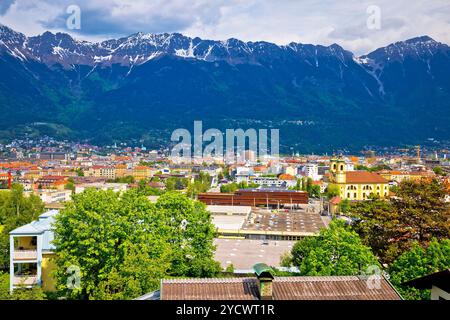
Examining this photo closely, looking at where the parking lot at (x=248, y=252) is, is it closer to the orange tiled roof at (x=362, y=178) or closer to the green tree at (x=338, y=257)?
the green tree at (x=338, y=257)

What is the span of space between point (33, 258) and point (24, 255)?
0.66 feet

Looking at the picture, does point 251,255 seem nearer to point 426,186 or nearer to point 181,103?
point 426,186

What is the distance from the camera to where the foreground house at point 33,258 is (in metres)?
9.48

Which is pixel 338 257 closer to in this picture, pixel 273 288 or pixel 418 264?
pixel 418 264

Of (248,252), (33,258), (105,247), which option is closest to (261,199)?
(248,252)

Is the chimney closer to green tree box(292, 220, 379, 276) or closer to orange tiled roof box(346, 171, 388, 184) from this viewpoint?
green tree box(292, 220, 379, 276)

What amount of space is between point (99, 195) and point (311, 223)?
1931 cm

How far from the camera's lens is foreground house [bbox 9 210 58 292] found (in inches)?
373

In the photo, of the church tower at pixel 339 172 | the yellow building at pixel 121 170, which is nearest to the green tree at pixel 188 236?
the church tower at pixel 339 172

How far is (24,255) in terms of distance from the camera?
377 inches

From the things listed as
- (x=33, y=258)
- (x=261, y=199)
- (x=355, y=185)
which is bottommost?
(x=261, y=199)
